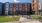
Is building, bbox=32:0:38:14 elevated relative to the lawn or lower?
elevated

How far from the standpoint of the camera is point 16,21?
96cm

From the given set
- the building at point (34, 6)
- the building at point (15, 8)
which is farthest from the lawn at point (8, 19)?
the building at point (34, 6)

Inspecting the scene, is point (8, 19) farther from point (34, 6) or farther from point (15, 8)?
point (34, 6)

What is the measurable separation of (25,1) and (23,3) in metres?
0.03

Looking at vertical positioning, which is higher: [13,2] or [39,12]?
[13,2]

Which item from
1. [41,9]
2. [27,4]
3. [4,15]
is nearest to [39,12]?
[41,9]

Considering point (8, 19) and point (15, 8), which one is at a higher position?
point (15, 8)

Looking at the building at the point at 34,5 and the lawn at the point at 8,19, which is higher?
the building at the point at 34,5

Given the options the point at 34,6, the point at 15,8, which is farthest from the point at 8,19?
the point at 34,6

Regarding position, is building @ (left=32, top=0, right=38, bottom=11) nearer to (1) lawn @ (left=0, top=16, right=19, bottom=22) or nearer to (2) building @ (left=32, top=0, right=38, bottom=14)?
(2) building @ (left=32, top=0, right=38, bottom=14)

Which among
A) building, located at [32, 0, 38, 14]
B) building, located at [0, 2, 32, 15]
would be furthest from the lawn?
building, located at [32, 0, 38, 14]

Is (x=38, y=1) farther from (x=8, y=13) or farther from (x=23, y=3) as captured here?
(x=8, y=13)

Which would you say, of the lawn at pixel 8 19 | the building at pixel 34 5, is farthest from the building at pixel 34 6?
the lawn at pixel 8 19

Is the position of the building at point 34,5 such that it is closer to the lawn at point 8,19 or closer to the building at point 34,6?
the building at point 34,6
